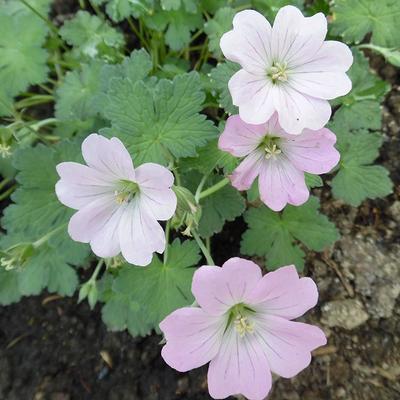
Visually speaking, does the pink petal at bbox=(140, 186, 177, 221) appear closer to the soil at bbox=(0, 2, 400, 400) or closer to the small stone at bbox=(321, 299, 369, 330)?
the soil at bbox=(0, 2, 400, 400)

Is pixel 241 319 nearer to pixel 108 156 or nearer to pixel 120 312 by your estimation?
pixel 108 156

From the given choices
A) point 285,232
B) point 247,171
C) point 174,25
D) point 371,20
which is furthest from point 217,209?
point 371,20

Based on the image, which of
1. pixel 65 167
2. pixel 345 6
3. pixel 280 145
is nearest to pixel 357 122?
pixel 345 6

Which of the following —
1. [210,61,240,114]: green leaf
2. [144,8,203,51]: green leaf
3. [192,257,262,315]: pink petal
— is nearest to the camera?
[192,257,262,315]: pink petal

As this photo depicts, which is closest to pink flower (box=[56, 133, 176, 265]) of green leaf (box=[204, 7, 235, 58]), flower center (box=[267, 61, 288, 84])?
flower center (box=[267, 61, 288, 84])

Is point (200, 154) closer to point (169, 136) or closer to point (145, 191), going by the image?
point (169, 136)

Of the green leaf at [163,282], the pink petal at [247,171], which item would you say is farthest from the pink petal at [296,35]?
the green leaf at [163,282]
